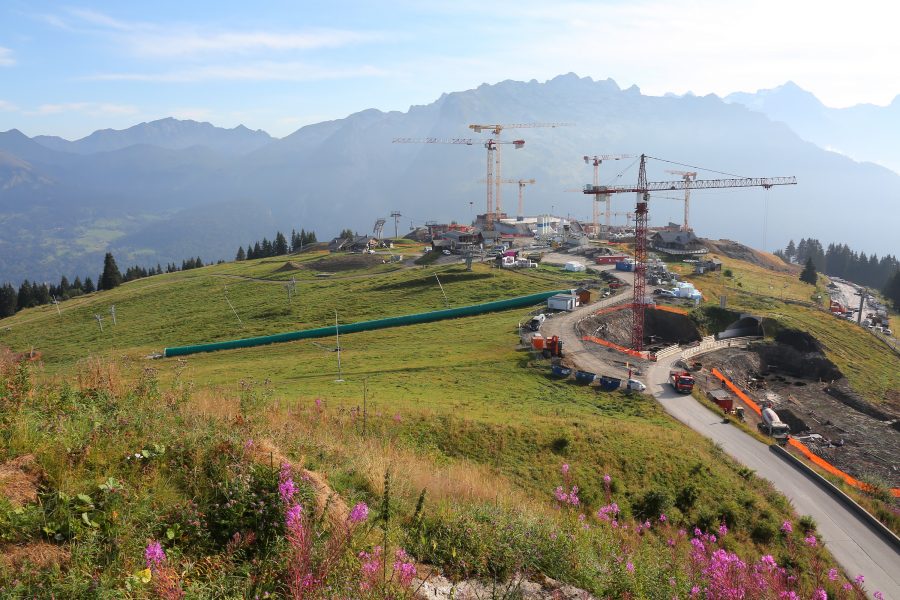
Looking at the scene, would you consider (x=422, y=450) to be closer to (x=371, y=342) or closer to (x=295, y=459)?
(x=295, y=459)

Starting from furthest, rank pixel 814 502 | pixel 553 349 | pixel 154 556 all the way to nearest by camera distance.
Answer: pixel 553 349, pixel 814 502, pixel 154 556

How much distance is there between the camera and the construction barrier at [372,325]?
2135 inches

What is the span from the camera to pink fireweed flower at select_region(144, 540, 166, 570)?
5.95m

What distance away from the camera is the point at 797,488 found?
26.6 m

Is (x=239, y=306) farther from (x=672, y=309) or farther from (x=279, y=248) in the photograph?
(x=279, y=248)

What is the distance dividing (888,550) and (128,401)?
27.6 meters

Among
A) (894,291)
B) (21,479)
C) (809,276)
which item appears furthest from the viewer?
(809,276)

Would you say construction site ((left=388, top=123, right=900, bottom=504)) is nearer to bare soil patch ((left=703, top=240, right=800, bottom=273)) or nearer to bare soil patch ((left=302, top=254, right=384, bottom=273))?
bare soil patch ((left=302, top=254, right=384, bottom=273))

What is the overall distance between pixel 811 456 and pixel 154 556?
1601 inches

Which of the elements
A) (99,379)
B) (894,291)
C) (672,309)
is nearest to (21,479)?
(99,379)

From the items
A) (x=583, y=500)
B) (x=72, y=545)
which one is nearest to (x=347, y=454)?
(x=72, y=545)

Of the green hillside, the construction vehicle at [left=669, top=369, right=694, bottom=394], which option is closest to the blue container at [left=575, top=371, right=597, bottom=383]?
the construction vehicle at [left=669, top=369, right=694, bottom=394]

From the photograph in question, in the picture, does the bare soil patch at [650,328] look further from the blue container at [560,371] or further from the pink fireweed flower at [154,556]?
the pink fireweed flower at [154,556]

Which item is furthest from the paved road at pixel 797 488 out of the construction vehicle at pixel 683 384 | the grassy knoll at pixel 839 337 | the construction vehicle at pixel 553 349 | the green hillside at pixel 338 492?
the grassy knoll at pixel 839 337
